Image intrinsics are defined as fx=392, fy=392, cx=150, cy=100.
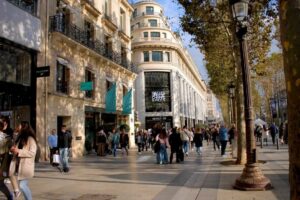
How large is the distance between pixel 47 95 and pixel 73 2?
6875mm

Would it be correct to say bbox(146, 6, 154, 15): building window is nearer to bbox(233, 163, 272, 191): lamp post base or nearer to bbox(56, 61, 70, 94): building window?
bbox(56, 61, 70, 94): building window

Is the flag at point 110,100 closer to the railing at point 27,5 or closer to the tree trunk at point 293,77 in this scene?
the railing at point 27,5

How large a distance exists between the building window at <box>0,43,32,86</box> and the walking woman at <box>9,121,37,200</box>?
10.6m

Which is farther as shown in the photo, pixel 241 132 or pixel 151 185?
pixel 241 132

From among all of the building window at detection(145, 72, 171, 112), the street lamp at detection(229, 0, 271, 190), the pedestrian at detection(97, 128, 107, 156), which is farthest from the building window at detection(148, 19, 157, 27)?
the street lamp at detection(229, 0, 271, 190)

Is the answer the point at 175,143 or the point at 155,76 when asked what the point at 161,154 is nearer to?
the point at 175,143

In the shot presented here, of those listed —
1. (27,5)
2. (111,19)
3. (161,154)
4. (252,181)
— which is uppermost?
(111,19)

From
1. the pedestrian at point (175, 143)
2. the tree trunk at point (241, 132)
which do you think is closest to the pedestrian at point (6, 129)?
the pedestrian at point (175, 143)

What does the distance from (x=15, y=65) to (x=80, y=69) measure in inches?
252

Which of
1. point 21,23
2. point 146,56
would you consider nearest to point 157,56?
point 146,56

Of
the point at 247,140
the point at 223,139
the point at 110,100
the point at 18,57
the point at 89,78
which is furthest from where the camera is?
the point at 110,100

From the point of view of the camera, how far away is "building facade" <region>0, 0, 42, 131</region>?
1714 centimetres

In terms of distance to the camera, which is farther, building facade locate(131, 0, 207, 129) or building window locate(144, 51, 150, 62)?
building window locate(144, 51, 150, 62)

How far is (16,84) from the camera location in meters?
18.2
